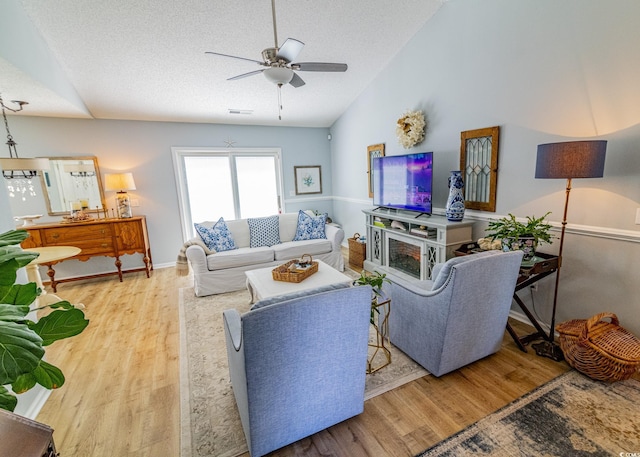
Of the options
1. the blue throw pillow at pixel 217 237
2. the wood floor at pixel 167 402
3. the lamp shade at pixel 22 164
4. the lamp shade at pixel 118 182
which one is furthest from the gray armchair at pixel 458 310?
the lamp shade at pixel 118 182

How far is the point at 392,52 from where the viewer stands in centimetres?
380

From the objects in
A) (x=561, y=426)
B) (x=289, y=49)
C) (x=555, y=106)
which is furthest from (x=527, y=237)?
(x=289, y=49)

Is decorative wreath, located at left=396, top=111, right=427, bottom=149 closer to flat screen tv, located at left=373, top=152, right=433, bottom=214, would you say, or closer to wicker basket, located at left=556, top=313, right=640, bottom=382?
flat screen tv, located at left=373, top=152, right=433, bottom=214

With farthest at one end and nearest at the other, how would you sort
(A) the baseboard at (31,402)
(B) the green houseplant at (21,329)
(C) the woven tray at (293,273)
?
(C) the woven tray at (293,273)
(A) the baseboard at (31,402)
(B) the green houseplant at (21,329)

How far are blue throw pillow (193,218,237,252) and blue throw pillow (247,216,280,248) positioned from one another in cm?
32

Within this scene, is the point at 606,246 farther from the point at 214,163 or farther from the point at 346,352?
the point at 214,163

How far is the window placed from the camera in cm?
501

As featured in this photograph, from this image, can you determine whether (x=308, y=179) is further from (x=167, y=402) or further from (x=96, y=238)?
(x=167, y=402)

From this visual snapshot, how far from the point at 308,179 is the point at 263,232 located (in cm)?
207

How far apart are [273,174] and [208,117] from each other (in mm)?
1533

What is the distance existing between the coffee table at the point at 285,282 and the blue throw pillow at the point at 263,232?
118cm

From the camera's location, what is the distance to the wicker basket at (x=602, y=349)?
72.2 inches

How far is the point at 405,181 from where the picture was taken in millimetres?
3631

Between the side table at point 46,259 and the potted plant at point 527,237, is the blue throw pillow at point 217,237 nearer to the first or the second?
the side table at point 46,259
